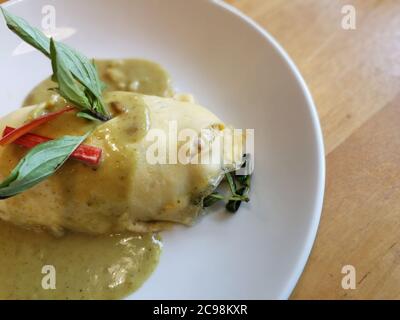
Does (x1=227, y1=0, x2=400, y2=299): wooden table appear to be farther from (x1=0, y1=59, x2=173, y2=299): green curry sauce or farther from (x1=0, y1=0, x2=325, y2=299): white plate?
(x1=0, y1=59, x2=173, y2=299): green curry sauce

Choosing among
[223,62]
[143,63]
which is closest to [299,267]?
[223,62]

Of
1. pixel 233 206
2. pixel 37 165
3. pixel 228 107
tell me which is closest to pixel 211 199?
pixel 233 206

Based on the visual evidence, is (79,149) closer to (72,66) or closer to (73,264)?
(72,66)

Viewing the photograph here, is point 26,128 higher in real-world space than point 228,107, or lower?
lower

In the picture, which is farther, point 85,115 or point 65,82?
point 85,115

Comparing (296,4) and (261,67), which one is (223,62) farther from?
(296,4)

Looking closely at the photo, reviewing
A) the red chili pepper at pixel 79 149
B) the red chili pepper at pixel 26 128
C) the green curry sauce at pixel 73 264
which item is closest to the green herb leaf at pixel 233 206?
the green curry sauce at pixel 73 264

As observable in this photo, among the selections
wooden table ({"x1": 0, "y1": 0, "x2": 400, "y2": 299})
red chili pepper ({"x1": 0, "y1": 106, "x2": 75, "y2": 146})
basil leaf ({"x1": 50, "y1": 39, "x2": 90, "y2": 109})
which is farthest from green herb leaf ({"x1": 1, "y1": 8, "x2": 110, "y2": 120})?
wooden table ({"x1": 0, "y1": 0, "x2": 400, "y2": 299})
